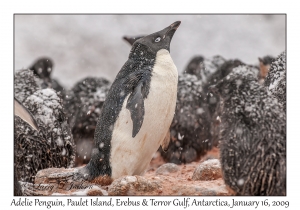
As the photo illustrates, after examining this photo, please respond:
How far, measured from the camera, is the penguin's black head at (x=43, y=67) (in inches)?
183

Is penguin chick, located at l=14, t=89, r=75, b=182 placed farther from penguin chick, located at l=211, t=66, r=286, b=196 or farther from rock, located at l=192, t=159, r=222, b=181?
penguin chick, located at l=211, t=66, r=286, b=196

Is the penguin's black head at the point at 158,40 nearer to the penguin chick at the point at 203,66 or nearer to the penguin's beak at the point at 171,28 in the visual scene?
the penguin's beak at the point at 171,28

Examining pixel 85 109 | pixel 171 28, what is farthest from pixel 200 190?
pixel 85 109

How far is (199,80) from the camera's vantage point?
15.6 ft

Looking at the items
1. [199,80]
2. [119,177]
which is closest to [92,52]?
[199,80]

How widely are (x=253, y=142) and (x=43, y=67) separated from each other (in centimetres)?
302

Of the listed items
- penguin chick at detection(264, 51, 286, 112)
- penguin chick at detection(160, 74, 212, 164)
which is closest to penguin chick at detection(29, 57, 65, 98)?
penguin chick at detection(160, 74, 212, 164)

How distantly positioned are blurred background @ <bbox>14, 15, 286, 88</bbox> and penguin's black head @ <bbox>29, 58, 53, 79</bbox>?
0.25 feet

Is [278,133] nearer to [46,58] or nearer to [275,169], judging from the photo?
[275,169]

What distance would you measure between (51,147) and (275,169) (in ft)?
4.93

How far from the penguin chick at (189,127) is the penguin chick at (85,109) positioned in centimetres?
68

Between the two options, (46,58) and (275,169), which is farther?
(46,58)

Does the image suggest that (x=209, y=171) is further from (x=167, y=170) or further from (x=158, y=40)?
(x=158, y=40)

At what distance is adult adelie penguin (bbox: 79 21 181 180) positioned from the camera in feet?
8.68
